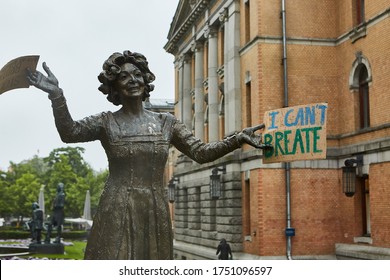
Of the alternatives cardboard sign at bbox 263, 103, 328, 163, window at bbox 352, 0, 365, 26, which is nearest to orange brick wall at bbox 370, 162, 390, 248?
window at bbox 352, 0, 365, 26

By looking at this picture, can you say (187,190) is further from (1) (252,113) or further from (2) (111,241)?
(2) (111,241)

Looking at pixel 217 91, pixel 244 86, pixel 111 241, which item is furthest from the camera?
pixel 217 91

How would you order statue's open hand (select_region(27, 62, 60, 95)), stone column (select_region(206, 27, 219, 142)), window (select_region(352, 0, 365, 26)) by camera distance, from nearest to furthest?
statue's open hand (select_region(27, 62, 60, 95))
window (select_region(352, 0, 365, 26))
stone column (select_region(206, 27, 219, 142))

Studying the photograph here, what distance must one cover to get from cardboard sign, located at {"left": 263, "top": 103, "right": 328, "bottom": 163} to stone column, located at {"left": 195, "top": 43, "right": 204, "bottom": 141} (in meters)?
24.1

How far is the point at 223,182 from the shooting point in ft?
77.0

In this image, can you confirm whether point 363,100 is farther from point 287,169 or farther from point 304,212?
point 304,212

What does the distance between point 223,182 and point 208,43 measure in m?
6.83

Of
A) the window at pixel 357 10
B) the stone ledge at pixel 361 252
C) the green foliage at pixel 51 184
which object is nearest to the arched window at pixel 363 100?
the window at pixel 357 10

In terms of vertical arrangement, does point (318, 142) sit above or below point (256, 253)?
above

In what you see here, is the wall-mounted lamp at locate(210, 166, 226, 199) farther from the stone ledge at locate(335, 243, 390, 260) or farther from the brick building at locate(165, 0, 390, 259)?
the stone ledge at locate(335, 243, 390, 260)

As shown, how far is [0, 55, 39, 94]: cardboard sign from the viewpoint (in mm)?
3629

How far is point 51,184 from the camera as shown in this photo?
47094mm
